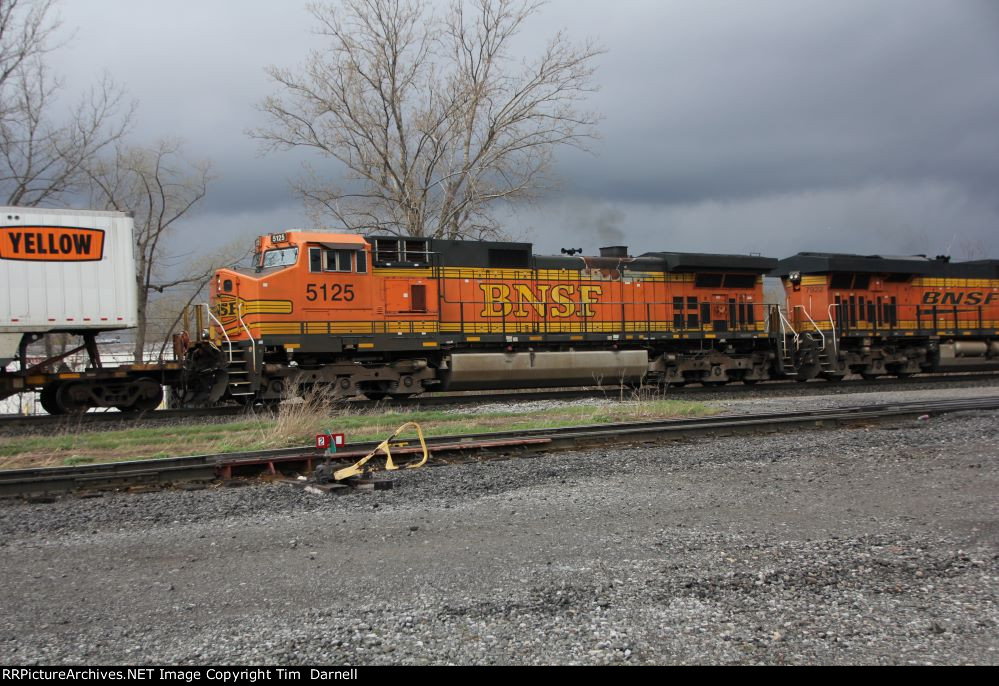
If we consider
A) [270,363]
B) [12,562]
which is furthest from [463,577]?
[270,363]

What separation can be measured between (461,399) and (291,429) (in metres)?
5.62

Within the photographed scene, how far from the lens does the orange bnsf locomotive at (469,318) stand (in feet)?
47.2

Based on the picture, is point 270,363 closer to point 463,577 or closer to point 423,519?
point 423,519

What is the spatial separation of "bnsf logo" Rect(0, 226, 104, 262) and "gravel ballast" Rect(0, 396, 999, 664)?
27.4ft

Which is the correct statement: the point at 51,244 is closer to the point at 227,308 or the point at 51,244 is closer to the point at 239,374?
the point at 227,308

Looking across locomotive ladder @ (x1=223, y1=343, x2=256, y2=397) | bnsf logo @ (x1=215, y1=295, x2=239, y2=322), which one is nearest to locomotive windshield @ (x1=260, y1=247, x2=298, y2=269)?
bnsf logo @ (x1=215, y1=295, x2=239, y2=322)

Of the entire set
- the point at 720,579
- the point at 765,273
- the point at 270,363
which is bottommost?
the point at 720,579

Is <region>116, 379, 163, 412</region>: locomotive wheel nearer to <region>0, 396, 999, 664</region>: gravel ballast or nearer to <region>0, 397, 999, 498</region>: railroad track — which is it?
<region>0, 397, 999, 498</region>: railroad track

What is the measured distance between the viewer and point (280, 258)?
14.7m

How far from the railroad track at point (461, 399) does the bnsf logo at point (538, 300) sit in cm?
186

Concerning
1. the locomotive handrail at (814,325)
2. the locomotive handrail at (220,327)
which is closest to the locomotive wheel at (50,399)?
the locomotive handrail at (220,327)

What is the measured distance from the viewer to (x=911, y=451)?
8.57m

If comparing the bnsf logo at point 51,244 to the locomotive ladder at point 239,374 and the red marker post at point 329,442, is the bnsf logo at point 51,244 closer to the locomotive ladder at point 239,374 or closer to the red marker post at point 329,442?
the locomotive ladder at point 239,374
